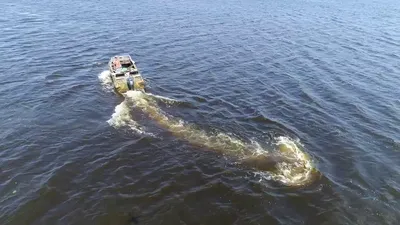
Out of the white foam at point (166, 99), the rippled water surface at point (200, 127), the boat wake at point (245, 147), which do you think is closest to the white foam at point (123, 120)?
the boat wake at point (245, 147)

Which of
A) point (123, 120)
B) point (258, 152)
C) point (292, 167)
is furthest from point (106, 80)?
point (292, 167)

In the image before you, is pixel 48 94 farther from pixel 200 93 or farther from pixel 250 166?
pixel 250 166

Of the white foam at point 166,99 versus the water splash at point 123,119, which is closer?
the water splash at point 123,119

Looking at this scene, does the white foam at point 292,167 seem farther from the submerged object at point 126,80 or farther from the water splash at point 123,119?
the submerged object at point 126,80

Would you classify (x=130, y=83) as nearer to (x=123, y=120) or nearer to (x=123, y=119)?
(x=123, y=119)

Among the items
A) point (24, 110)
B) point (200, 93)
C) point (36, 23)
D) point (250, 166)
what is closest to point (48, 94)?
point (24, 110)

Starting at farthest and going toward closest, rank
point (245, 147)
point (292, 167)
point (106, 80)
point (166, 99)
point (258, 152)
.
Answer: point (106, 80)
point (166, 99)
point (245, 147)
point (258, 152)
point (292, 167)
